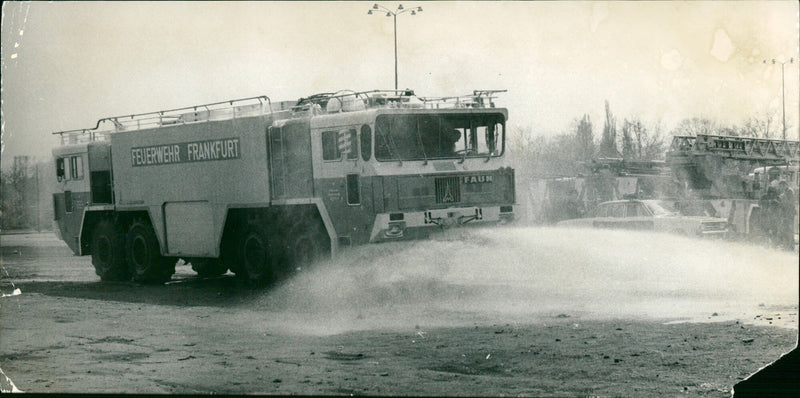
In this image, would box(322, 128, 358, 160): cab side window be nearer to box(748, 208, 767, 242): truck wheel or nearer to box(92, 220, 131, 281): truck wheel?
box(92, 220, 131, 281): truck wheel

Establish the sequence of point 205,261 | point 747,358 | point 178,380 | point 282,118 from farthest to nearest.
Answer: point 205,261
point 282,118
point 747,358
point 178,380

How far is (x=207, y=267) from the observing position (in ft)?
58.6

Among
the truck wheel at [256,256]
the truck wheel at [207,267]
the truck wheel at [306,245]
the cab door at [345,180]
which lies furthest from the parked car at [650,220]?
the truck wheel at [207,267]

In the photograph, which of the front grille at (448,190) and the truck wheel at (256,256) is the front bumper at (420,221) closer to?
the front grille at (448,190)

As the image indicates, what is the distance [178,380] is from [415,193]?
19.3 ft

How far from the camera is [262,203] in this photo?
584 inches

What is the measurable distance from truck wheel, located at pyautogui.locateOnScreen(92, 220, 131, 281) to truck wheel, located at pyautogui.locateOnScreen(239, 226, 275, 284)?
3484 mm

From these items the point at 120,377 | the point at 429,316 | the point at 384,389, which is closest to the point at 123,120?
the point at 429,316

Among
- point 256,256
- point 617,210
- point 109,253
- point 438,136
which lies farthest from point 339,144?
point 109,253

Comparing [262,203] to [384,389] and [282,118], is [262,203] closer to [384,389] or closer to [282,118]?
[282,118]

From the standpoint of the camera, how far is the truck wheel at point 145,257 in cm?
1697

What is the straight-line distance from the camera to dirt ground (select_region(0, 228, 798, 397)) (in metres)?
8.34

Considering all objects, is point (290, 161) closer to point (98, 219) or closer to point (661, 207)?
point (98, 219)

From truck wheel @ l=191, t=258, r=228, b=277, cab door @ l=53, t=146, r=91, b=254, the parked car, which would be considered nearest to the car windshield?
the parked car
